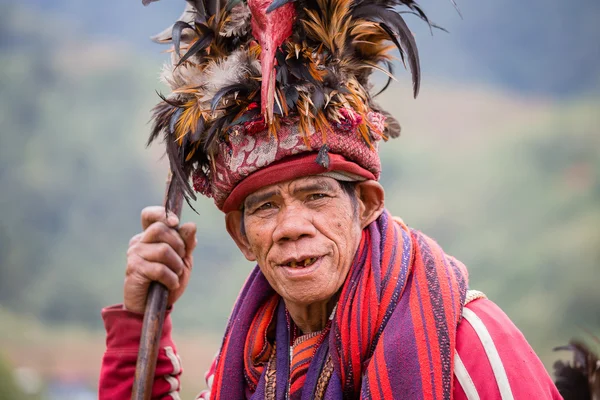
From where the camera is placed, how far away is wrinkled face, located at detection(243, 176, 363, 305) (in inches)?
88.4

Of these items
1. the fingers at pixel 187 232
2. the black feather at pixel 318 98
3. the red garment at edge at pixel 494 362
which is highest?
the fingers at pixel 187 232

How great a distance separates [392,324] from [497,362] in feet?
1.08

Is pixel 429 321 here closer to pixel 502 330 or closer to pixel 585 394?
pixel 502 330

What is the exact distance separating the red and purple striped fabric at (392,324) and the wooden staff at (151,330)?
52 cm

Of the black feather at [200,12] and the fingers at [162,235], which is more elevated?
the black feather at [200,12]

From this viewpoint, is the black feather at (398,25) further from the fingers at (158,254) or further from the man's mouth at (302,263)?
the fingers at (158,254)

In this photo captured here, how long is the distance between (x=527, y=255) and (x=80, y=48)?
20.2 ft

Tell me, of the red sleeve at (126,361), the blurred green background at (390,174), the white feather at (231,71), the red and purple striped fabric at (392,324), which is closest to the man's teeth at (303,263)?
the red and purple striped fabric at (392,324)

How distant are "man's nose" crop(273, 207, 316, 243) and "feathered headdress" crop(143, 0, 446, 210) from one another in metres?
0.18

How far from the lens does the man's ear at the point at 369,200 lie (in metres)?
2.39

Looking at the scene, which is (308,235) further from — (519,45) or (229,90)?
(519,45)

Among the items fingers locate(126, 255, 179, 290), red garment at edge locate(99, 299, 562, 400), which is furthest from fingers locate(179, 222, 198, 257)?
red garment at edge locate(99, 299, 562, 400)

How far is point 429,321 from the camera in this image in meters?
2.07

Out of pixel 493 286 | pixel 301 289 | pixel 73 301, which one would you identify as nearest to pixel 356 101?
pixel 301 289
